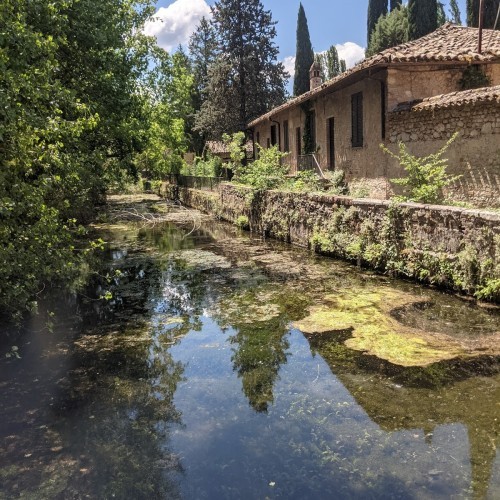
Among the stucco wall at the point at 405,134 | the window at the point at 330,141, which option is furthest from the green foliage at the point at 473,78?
the window at the point at 330,141

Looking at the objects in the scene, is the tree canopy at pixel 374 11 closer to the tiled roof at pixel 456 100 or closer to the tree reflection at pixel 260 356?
the tiled roof at pixel 456 100

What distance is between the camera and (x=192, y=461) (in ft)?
13.9

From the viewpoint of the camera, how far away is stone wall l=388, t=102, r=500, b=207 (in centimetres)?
1162

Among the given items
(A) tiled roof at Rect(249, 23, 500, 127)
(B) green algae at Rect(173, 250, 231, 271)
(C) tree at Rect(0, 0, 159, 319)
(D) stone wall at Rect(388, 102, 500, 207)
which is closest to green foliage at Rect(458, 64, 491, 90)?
(A) tiled roof at Rect(249, 23, 500, 127)

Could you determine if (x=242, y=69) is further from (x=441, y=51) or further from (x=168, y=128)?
(x=441, y=51)

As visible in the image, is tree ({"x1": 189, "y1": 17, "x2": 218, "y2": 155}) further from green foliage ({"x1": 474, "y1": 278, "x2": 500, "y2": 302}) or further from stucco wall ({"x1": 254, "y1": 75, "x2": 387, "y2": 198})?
green foliage ({"x1": 474, "y1": 278, "x2": 500, "y2": 302})

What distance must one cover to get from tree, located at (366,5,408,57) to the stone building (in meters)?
22.5

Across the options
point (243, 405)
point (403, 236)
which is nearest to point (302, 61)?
point (403, 236)

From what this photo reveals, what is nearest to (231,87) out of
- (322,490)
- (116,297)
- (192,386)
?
(116,297)

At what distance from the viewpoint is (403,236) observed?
9.77m

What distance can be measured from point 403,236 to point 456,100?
14.5 ft

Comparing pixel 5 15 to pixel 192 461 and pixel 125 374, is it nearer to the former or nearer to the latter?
pixel 125 374

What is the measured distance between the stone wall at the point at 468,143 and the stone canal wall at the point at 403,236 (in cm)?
331

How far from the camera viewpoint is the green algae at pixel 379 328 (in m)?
6.26
